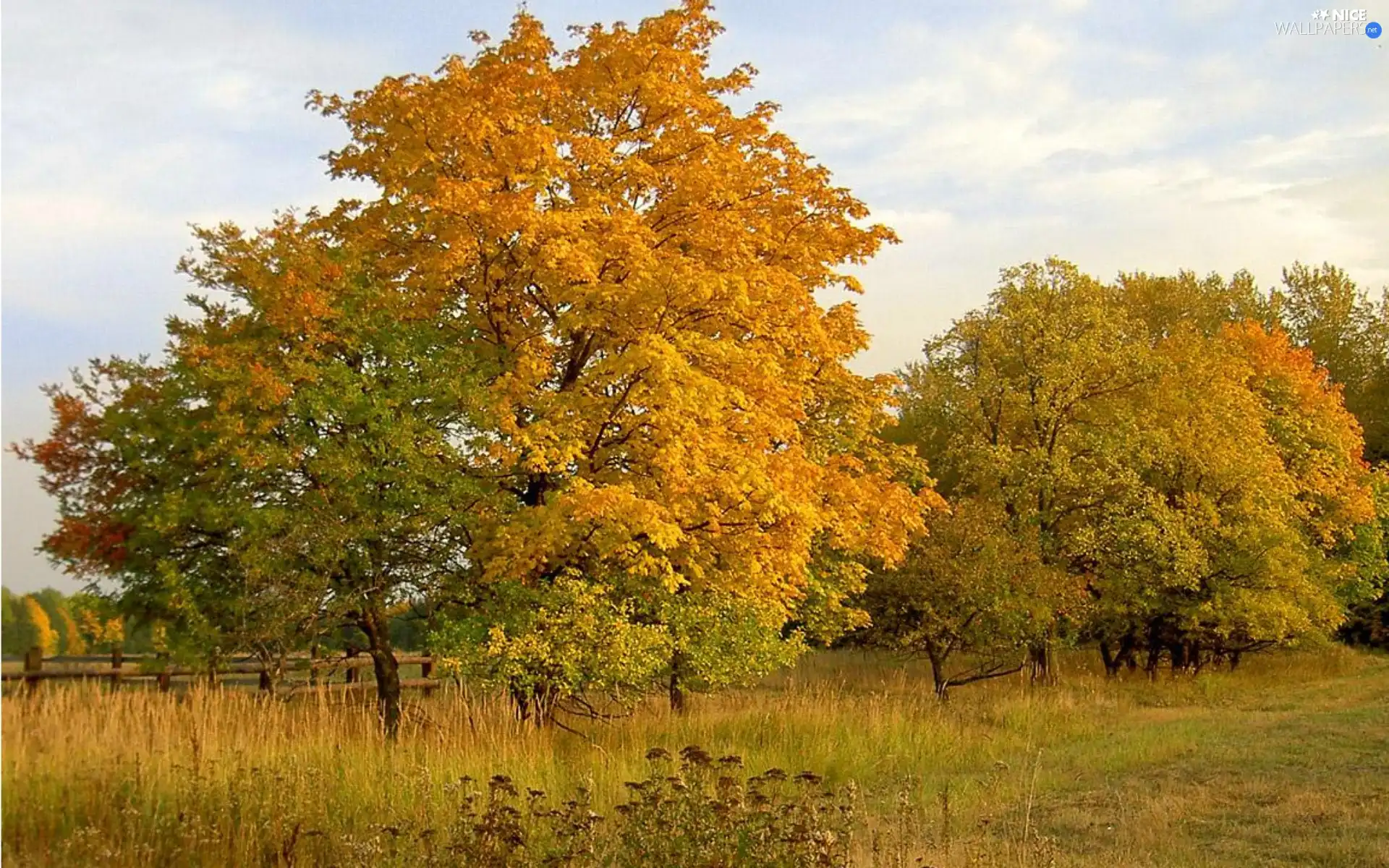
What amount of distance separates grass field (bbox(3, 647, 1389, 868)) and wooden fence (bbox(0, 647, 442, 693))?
3.03 feet

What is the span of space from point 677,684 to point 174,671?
6203 millimetres

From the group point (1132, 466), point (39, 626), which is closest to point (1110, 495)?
point (1132, 466)

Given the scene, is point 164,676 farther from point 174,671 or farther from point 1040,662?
point 1040,662

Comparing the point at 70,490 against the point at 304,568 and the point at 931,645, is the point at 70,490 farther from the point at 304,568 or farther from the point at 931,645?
the point at 931,645

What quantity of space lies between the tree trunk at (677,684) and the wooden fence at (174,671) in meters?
3.93

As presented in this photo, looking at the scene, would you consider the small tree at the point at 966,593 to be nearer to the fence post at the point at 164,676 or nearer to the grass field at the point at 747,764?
the grass field at the point at 747,764

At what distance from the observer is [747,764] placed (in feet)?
39.1

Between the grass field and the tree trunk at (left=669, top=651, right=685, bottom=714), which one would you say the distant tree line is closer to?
the grass field

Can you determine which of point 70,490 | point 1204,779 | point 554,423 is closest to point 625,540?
point 554,423

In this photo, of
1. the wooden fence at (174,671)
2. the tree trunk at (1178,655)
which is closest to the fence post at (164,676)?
the wooden fence at (174,671)

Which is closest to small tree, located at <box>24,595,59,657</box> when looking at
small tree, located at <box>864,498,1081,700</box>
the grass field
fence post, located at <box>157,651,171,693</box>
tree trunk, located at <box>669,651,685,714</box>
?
fence post, located at <box>157,651,171,693</box>

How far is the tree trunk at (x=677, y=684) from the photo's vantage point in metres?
14.3

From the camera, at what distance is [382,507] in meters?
12.5

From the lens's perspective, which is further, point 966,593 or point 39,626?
point 966,593
